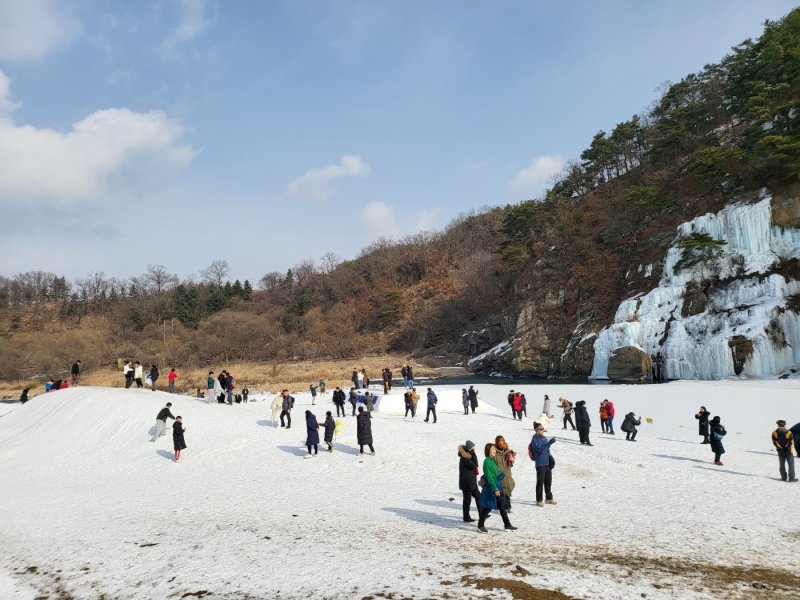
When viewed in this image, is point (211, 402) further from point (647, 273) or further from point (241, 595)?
point (647, 273)

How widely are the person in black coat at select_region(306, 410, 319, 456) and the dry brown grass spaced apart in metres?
22.2

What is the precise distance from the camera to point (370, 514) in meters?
10.8

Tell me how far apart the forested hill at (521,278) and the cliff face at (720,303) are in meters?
0.51

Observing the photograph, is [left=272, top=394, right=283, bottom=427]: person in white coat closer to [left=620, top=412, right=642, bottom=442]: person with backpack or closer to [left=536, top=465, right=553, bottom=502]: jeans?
[left=536, top=465, right=553, bottom=502]: jeans

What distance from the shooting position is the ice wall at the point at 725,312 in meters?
31.5

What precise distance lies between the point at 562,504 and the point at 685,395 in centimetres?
1946

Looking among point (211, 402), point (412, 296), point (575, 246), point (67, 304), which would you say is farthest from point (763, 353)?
point (67, 304)

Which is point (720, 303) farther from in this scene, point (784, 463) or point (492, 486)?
point (492, 486)

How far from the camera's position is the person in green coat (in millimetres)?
8672

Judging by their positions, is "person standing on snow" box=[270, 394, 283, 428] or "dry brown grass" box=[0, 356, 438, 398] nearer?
"person standing on snow" box=[270, 394, 283, 428]

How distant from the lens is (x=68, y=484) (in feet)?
49.7

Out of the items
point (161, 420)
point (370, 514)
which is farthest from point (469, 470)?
point (161, 420)

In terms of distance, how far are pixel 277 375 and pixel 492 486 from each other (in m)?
50.2

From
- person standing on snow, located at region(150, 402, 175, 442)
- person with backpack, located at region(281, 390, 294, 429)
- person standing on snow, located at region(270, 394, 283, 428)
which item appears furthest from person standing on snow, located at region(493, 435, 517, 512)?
person standing on snow, located at region(150, 402, 175, 442)
